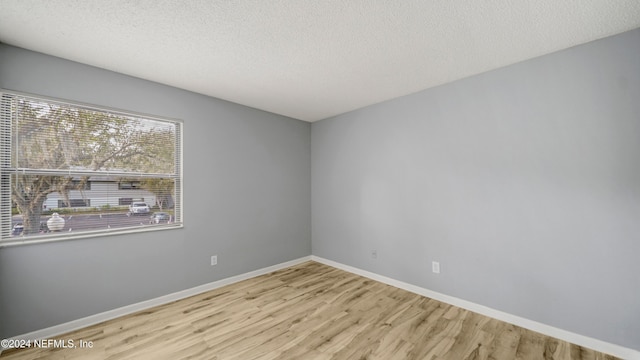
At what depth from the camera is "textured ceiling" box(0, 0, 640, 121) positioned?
1.62 metres

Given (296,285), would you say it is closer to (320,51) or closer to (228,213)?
(228,213)

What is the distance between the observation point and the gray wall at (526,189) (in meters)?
1.90

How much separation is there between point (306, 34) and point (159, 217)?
2.55m

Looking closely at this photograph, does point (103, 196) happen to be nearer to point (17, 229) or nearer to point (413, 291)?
point (17, 229)

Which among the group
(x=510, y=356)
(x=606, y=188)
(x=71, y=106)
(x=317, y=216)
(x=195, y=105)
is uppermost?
(x=195, y=105)

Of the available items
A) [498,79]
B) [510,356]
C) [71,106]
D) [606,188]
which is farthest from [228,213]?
[606,188]

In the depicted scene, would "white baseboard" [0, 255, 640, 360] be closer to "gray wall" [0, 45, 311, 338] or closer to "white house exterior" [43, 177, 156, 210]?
"gray wall" [0, 45, 311, 338]

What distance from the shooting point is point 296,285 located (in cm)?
325

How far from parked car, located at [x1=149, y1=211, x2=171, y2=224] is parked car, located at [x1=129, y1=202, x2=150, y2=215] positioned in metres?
0.09

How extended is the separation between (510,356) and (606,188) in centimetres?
156

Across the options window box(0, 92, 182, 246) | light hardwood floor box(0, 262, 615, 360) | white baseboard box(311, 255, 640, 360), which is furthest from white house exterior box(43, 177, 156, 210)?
white baseboard box(311, 255, 640, 360)

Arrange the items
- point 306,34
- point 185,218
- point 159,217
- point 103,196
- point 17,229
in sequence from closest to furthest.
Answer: point 306,34
point 17,229
point 103,196
point 159,217
point 185,218

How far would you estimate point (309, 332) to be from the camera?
2.21 metres

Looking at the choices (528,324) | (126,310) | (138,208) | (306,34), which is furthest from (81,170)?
(528,324)
